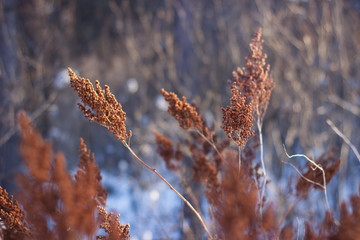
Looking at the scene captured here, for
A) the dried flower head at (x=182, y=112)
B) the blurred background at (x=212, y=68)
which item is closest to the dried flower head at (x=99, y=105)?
the dried flower head at (x=182, y=112)

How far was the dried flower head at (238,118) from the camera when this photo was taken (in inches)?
39.4

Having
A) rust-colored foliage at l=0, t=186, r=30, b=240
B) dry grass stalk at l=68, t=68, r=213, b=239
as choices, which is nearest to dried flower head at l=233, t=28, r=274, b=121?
dry grass stalk at l=68, t=68, r=213, b=239

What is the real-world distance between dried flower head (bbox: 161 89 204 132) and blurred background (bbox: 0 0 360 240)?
5.94 feet

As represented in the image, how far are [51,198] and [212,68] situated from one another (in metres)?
4.37

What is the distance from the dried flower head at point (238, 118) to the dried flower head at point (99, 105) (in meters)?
0.28

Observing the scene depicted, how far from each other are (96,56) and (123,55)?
1.89ft

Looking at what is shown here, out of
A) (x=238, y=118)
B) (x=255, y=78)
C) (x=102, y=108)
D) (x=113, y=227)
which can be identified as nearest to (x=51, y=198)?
(x=113, y=227)

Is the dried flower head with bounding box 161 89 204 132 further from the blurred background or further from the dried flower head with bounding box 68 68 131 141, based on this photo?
the blurred background

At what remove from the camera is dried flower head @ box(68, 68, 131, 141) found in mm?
967

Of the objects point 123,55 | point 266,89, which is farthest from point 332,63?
point 123,55

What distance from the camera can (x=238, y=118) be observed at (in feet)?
3.33

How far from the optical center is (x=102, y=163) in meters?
8.66

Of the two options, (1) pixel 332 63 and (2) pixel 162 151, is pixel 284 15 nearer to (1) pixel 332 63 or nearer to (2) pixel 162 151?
(1) pixel 332 63

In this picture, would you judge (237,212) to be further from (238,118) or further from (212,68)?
(212,68)
